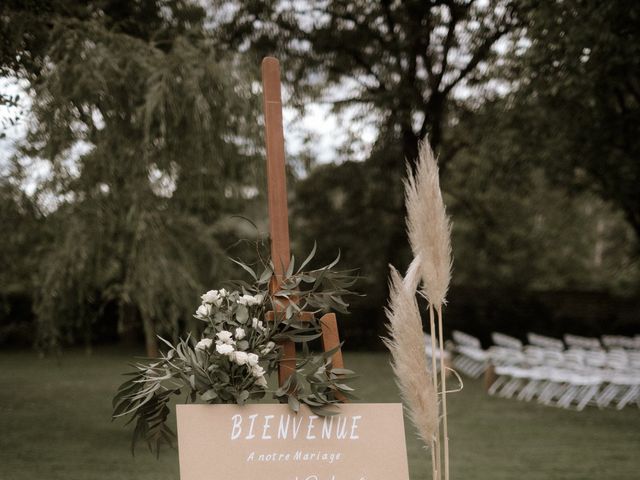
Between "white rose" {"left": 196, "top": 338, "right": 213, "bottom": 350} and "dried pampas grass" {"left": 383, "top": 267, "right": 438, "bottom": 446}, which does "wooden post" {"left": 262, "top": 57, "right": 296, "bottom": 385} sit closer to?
"white rose" {"left": 196, "top": 338, "right": 213, "bottom": 350}

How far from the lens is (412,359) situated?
10.4 feet

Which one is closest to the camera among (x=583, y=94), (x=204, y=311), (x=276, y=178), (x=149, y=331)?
(x=204, y=311)

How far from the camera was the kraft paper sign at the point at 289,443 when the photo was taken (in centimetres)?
318

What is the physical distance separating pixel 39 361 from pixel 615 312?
46.1 feet

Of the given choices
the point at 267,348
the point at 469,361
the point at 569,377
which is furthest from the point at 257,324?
the point at 469,361

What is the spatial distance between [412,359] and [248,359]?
639 millimetres

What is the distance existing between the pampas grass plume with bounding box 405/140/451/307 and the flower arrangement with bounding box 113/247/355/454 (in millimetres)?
333

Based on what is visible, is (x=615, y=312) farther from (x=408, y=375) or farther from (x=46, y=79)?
(x=408, y=375)

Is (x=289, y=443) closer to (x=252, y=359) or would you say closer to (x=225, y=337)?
(x=252, y=359)

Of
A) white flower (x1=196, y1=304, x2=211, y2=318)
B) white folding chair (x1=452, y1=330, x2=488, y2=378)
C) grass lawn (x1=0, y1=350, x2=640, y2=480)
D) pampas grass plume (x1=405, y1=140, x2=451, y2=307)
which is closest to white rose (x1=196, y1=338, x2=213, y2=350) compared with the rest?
white flower (x1=196, y1=304, x2=211, y2=318)

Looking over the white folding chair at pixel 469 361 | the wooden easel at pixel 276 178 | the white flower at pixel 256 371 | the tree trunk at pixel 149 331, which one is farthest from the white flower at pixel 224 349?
the white folding chair at pixel 469 361

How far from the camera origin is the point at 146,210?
26.0ft

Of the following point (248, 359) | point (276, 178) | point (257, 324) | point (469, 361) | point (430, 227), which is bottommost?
point (469, 361)

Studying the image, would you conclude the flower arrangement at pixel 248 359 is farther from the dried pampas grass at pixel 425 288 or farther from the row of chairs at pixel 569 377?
the row of chairs at pixel 569 377
